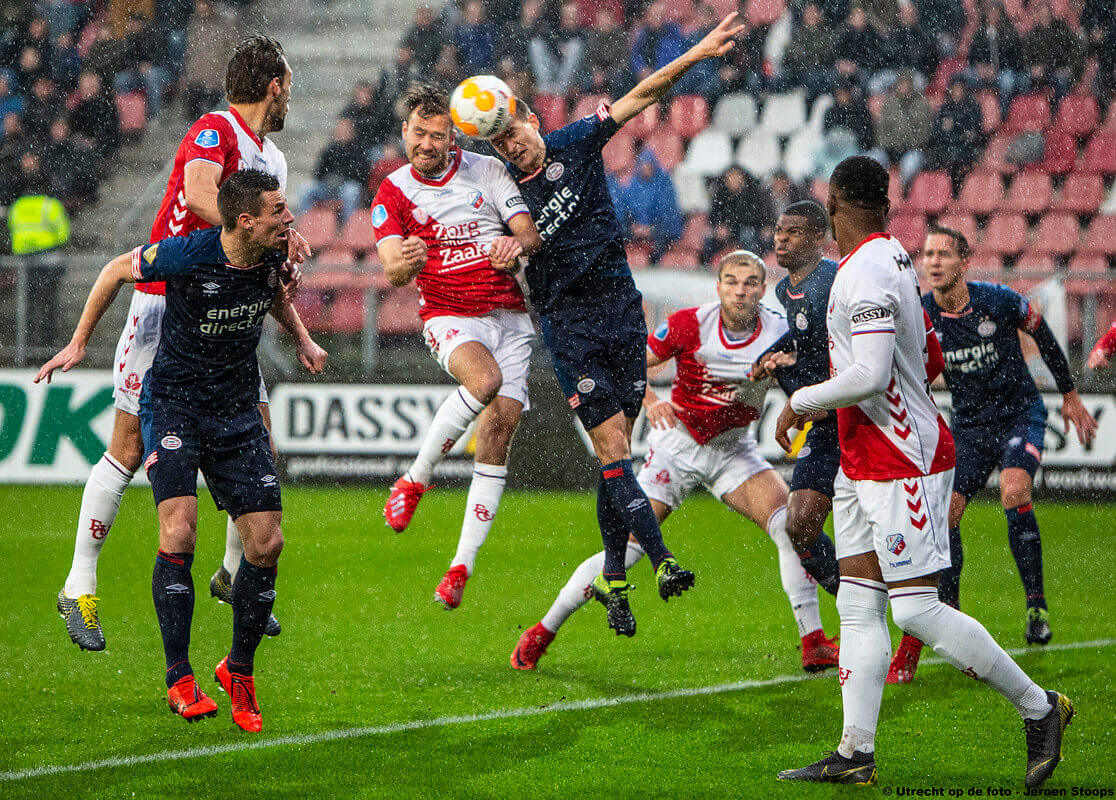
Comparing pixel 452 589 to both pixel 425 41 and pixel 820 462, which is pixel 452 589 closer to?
pixel 820 462

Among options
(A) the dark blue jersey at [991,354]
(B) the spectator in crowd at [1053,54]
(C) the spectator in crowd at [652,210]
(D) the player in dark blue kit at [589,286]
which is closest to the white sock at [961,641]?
(D) the player in dark blue kit at [589,286]

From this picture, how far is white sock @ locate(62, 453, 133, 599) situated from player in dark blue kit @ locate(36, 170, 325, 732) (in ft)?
2.30

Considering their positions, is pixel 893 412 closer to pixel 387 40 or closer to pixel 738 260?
pixel 738 260

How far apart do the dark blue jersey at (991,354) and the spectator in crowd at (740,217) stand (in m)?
6.83

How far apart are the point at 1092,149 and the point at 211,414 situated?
42.3 feet

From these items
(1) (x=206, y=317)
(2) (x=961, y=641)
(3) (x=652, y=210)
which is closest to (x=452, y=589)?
(1) (x=206, y=317)

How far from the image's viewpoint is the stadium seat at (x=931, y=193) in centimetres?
1477

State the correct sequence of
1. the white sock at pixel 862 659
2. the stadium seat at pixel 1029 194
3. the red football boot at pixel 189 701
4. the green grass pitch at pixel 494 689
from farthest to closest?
1. the stadium seat at pixel 1029 194
2. the red football boot at pixel 189 701
3. the green grass pitch at pixel 494 689
4. the white sock at pixel 862 659

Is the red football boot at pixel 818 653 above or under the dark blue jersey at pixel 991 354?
under

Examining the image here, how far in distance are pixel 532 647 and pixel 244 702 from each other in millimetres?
1675

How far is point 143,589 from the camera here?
8094mm

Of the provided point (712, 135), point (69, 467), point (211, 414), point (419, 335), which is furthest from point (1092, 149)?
point (211, 414)

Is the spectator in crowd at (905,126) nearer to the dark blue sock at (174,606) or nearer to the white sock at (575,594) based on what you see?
the white sock at (575,594)

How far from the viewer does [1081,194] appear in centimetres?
1455
